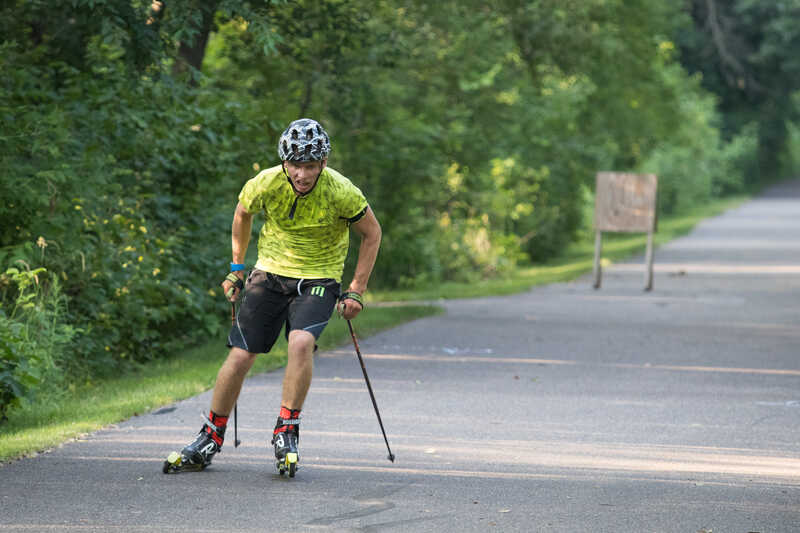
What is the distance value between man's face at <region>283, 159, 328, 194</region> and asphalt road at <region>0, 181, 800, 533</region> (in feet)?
4.89

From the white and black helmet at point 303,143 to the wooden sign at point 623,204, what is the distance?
13955mm

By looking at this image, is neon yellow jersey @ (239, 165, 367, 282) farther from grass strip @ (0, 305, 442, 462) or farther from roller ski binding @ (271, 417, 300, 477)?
grass strip @ (0, 305, 442, 462)

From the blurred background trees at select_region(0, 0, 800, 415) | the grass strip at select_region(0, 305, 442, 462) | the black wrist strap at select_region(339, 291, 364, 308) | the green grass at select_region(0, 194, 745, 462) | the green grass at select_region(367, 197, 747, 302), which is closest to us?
the black wrist strap at select_region(339, 291, 364, 308)

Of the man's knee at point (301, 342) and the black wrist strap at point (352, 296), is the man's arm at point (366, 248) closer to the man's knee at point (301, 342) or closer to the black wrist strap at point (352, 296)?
the black wrist strap at point (352, 296)

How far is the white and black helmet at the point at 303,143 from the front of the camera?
21.8 feet

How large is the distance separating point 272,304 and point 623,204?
14.0 m

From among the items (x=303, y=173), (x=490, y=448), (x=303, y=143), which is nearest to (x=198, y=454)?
(x=303, y=173)

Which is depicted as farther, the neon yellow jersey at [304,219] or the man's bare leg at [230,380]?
the man's bare leg at [230,380]

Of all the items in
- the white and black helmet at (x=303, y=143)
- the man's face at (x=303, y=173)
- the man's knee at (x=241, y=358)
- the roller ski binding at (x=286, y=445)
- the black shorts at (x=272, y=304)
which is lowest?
the roller ski binding at (x=286, y=445)

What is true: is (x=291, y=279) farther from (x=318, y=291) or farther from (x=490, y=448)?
(x=490, y=448)

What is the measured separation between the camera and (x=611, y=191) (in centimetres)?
2048

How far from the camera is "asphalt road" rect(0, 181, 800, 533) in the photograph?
6203mm

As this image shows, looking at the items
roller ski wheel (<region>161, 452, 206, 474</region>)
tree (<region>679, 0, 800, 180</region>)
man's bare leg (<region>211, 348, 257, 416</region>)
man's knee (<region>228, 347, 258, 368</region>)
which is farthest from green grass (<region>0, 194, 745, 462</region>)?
tree (<region>679, 0, 800, 180</region>)

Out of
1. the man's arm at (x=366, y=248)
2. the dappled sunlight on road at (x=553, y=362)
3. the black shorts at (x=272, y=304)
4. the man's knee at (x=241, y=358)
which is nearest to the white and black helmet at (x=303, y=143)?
the man's arm at (x=366, y=248)
